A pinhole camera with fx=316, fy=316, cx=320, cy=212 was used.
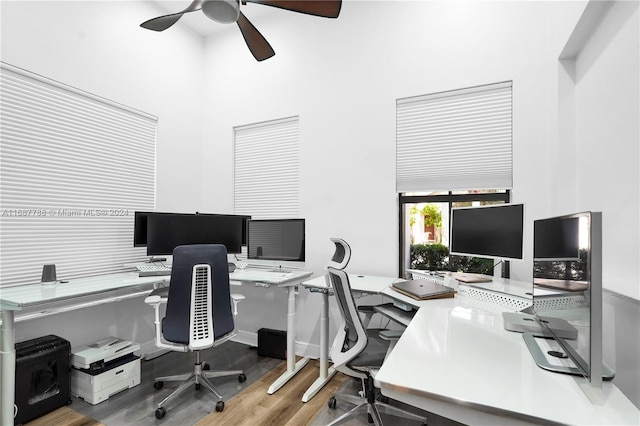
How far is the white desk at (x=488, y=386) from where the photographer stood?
85 centimetres

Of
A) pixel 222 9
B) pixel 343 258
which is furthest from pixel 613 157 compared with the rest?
pixel 222 9

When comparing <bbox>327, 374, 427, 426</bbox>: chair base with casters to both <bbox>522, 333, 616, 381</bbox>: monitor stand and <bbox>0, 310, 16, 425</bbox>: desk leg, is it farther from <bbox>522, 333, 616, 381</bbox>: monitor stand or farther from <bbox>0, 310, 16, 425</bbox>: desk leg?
<bbox>0, 310, 16, 425</bbox>: desk leg

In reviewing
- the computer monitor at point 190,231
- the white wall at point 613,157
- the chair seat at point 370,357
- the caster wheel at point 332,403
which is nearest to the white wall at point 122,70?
the computer monitor at point 190,231

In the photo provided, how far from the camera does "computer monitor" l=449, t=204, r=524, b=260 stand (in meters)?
2.08

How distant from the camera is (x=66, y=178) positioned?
2.73 m

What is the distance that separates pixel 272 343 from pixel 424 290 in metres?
1.87

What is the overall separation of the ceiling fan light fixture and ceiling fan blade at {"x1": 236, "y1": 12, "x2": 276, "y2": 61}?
0.61 ft

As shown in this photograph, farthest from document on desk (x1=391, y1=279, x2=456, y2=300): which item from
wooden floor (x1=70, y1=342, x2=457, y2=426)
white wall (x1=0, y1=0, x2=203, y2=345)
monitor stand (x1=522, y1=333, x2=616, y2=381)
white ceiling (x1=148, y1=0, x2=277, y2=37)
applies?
white ceiling (x1=148, y1=0, x2=277, y2=37)

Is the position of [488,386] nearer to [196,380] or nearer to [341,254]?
[341,254]

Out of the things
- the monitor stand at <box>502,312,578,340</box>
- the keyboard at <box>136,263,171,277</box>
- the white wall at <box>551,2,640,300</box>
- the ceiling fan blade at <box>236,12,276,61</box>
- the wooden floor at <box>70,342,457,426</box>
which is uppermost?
the ceiling fan blade at <box>236,12,276,61</box>

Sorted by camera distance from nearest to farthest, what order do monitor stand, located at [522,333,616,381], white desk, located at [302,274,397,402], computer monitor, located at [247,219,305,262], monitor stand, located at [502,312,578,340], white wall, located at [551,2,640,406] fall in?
monitor stand, located at [522,333,616,381]
monitor stand, located at [502,312,578,340]
white wall, located at [551,2,640,406]
white desk, located at [302,274,397,402]
computer monitor, located at [247,219,305,262]

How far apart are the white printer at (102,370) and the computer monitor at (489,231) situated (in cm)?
284

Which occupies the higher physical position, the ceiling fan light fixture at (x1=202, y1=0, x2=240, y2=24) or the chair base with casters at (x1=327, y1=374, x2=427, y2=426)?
the ceiling fan light fixture at (x1=202, y1=0, x2=240, y2=24)

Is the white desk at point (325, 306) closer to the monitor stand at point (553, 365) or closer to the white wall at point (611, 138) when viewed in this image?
the monitor stand at point (553, 365)
